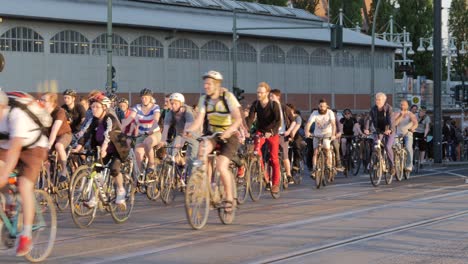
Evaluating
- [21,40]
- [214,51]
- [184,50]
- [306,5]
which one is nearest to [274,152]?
[21,40]

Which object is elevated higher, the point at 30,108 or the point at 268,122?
the point at 30,108

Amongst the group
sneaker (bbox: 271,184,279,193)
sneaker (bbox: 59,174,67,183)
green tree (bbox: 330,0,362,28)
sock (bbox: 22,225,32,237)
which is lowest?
sneaker (bbox: 271,184,279,193)

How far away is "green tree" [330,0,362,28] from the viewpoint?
90.8 meters

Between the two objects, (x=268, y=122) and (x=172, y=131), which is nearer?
(x=268, y=122)

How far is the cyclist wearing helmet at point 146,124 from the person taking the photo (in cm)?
1657

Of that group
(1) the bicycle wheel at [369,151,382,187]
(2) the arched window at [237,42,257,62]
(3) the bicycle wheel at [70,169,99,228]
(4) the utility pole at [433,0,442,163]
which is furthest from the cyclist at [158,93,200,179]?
(2) the arched window at [237,42,257,62]

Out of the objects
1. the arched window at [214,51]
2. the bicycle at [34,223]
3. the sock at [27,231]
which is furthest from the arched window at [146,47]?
the sock at [27,231]

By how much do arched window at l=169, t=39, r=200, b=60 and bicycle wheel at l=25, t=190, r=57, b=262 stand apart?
54441 mm

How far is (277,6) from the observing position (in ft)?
275

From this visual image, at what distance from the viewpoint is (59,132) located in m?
15.2

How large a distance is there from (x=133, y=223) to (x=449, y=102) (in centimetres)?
7680

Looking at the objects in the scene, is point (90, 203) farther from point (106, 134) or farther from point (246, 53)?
point (246, 53)

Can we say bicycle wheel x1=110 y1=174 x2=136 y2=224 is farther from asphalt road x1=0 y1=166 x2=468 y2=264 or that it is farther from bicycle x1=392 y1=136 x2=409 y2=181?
bicycle x1=392 y1=136 x2=409 y2=181

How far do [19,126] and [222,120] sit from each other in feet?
12.7
